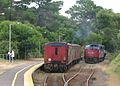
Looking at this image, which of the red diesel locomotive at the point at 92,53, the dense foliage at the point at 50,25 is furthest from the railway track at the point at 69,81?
the dense foliage at the point at 50,25

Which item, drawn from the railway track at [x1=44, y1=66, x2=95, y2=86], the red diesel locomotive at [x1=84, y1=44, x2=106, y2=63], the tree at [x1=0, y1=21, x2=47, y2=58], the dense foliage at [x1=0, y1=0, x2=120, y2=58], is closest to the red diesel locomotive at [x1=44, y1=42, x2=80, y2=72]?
Answer: the railway track at [x1=44, y1=66, x2=95, y2=86]

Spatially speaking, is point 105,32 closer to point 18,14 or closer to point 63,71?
point 18,14

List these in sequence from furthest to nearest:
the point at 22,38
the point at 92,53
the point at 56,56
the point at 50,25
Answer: the point at 50,25, the point at 22,38, the point at 92,53, the point at 56,56

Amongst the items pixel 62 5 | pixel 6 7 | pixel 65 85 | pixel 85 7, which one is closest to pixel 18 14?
pixel 6 7

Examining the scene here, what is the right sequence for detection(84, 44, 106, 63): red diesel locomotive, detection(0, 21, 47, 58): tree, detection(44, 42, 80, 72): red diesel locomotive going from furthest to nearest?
detection(0, 21, 47, 58): tree
detection(84, 44, 106, 63): red diesel locomotive
detection(44, 42, 80, 72): red diesel locomotive

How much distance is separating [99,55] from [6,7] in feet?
149

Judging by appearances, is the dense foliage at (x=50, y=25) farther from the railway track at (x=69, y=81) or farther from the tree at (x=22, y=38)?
the railway track at (x=69, y=81)

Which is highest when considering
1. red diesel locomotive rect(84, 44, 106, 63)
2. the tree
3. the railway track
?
the tree

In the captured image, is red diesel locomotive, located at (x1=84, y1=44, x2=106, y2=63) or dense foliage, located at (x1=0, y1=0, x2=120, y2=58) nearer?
red diesel locomotive, located at (x1=84, y1=44, x2=106, y2=63)

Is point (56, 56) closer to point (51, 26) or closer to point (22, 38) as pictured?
point (22, 38)

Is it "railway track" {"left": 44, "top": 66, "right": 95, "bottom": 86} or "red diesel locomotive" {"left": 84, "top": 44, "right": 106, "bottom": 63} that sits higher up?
"red diesel locomotive" {"left": 84, "top": 44, "right": 106, "bottom": 63}

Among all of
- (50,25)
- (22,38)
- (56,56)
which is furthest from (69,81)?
(50,25)

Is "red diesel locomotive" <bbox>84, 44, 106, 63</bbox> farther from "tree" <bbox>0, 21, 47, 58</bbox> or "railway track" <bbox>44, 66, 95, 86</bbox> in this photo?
"railway track" <bbox>44, 66, 95, 86</bbox>

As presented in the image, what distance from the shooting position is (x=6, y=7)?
9900 centimetres
